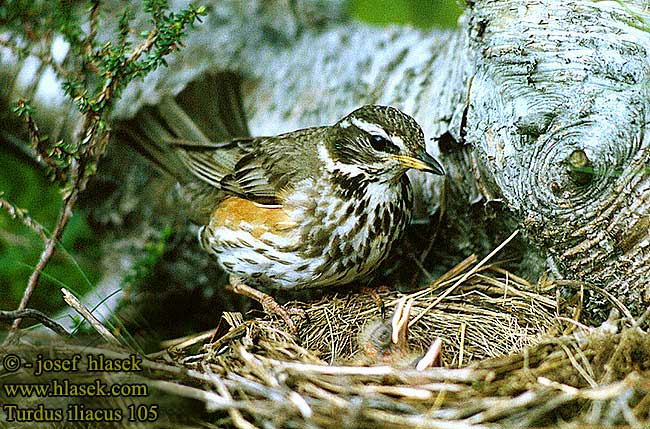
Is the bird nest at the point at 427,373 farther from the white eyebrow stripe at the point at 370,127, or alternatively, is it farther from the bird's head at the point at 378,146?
the white eyebrow stripe at the point at 370,127

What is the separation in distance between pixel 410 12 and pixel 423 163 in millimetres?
3687

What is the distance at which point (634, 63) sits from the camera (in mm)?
3014

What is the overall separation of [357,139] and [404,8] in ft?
11.6

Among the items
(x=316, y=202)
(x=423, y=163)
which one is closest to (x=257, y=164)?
(x=316, y=202)

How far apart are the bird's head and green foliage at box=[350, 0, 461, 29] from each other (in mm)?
3097

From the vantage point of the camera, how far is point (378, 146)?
11.6 ft

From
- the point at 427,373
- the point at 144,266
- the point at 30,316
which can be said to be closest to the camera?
the point at 427,373

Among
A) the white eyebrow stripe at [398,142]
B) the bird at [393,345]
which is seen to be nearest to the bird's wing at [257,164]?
the white eyebrow stripe at [398,142]

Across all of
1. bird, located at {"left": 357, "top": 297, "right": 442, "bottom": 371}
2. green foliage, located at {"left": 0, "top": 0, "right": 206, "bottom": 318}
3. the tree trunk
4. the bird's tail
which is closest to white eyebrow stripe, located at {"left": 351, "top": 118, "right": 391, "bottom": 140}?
the tree trunk

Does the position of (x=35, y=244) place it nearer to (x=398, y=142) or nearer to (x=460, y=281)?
(x=398, y=142)

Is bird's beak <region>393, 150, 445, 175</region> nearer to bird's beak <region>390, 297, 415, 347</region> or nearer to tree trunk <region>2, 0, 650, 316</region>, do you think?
tree trunk <region>2, 0, 650, 316</region>

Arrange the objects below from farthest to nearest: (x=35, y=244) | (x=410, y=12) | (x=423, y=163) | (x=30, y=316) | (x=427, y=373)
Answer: (x=410, y=12) → (x=35, y=244) → (x=423, y=163) → (x=30, y=316) → (x=427, y=373)

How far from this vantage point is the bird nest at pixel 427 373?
7.84 feet

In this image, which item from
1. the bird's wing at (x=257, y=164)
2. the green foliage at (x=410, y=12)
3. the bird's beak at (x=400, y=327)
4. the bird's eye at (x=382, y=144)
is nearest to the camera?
the bird's beak at (x=400, y=327)
